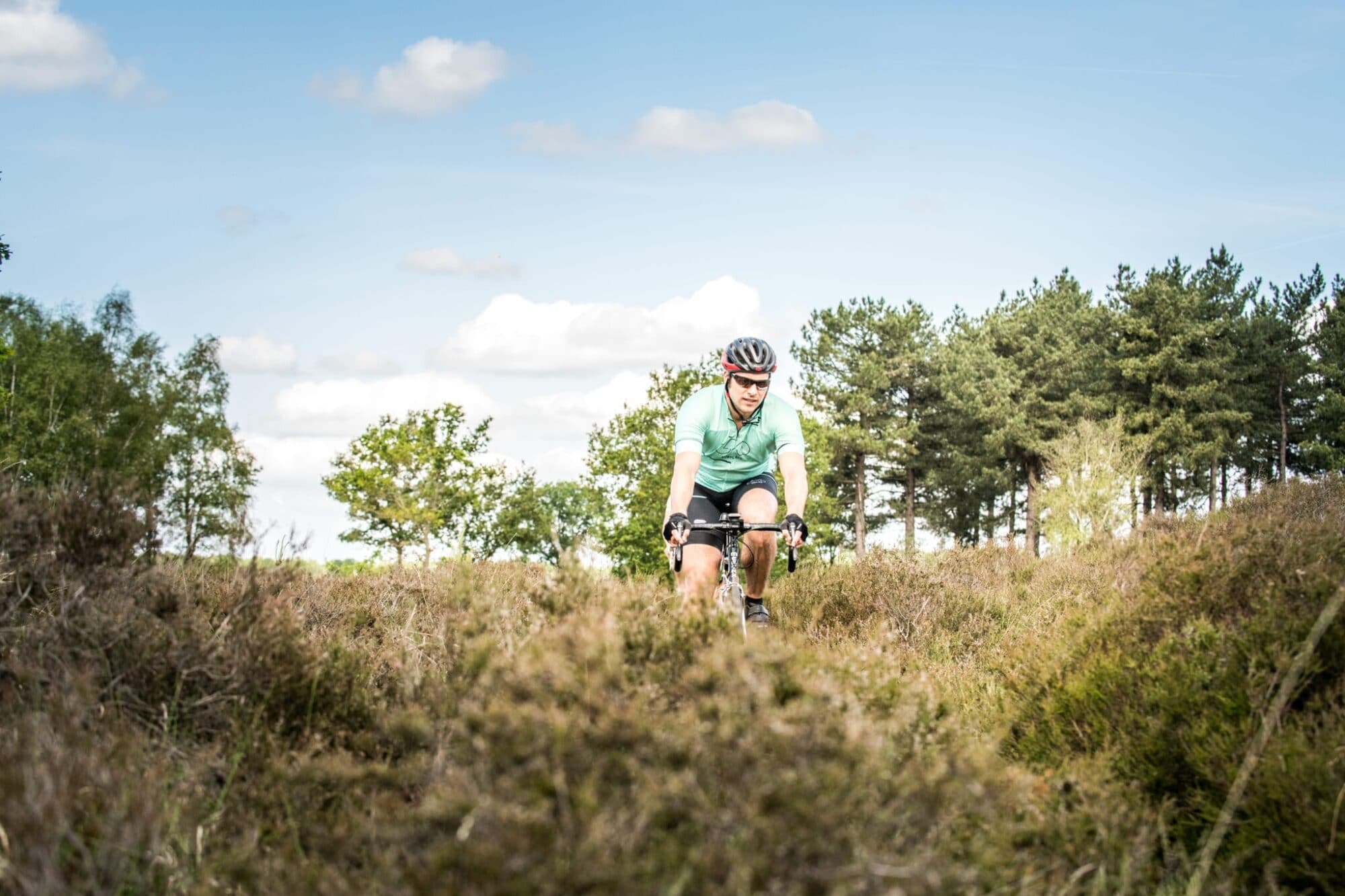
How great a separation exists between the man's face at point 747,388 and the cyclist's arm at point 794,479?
38cm

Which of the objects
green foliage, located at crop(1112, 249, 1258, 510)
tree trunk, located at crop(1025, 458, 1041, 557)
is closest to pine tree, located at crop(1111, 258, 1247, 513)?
green foliage, located at crop(1112, 249, 1258, 510)

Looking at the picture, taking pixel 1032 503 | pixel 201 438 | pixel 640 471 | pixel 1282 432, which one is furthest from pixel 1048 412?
pixel 201 438

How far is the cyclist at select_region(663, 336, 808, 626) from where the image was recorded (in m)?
5.91

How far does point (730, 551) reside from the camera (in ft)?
18.6

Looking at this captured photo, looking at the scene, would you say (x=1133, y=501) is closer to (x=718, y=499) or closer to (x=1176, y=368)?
(x=1176, y=368)

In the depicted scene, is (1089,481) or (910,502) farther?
(910,502)

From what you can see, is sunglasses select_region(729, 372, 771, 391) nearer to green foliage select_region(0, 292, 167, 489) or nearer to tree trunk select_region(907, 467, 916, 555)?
green foliage select_region(0, 292, 167, 489)

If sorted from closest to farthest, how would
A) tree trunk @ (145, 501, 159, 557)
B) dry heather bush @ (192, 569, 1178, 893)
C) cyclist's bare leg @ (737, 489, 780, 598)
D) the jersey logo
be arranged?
dry heather bush @ (192, 569, 1178, 893)
tree trunk @ (145, 501, 159, 557)
cyclist's bare leg @ (737, 489, 780, 598)
the jersey logo

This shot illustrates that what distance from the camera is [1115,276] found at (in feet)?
135

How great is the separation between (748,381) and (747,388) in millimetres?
47

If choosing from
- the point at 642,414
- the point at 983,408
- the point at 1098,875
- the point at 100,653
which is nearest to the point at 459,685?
the point at 100,653

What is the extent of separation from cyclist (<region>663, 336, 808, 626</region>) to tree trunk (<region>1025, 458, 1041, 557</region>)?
129 ft

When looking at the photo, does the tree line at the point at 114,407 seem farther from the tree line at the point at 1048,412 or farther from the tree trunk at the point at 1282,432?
the tree trunk at the point at 1282,432

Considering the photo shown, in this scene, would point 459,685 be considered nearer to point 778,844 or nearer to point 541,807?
point 541,807
